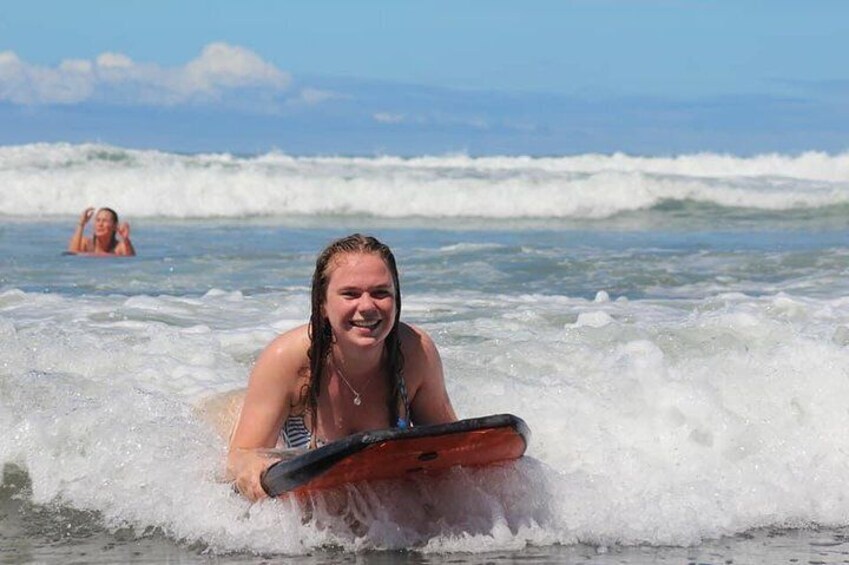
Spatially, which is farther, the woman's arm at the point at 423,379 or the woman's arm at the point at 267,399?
the woman's arm at the point at 423,379

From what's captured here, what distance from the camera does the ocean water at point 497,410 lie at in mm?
5078

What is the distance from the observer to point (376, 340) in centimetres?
492

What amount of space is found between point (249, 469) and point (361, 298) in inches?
27.5

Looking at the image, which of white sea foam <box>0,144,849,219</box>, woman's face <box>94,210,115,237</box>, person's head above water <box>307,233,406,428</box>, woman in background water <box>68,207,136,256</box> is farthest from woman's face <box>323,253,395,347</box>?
white sea foam <box>0,144,849,219</box>

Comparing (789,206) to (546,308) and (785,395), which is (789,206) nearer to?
(546,308)

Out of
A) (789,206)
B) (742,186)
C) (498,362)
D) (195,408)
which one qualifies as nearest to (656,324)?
(498,362)

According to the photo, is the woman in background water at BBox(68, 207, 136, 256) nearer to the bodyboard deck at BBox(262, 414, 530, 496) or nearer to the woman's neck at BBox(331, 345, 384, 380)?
→ the woman's neck at BBox(331, 345, 384, 380)

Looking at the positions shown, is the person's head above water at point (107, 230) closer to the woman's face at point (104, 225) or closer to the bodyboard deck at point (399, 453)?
the woman's face at point (104, 225)

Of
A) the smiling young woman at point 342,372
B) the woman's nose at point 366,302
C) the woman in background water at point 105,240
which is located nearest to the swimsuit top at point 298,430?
the smiling young woman at point 342,372

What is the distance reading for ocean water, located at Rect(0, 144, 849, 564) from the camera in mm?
5078

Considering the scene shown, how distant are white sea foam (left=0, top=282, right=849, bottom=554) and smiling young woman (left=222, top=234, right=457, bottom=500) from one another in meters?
0.27

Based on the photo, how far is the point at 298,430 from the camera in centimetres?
518

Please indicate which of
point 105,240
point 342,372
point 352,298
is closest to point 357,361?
point 342,372

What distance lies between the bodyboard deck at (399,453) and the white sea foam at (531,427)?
132mm
